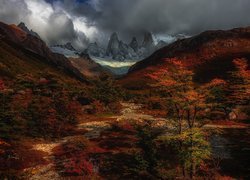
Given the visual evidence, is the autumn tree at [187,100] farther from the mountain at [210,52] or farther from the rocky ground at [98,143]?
the mountain at [210,52]

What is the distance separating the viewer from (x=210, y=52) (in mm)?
170750

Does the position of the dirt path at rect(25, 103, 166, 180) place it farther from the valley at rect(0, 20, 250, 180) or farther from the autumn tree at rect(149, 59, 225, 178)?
the autumn tree at rect(149, 59, 225, 178)

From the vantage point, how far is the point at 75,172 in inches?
1153

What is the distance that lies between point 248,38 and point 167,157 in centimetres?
15606

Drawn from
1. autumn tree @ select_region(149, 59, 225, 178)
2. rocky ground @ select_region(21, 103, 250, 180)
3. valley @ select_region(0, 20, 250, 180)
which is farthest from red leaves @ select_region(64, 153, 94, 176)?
autumn tree @ select_region(149, 59, 225, 178)

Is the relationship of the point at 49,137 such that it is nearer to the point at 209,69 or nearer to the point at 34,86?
the point at 34,86

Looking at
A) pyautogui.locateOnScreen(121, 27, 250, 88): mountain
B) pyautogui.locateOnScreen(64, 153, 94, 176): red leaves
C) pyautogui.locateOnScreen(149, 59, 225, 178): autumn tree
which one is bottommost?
pyautogui.locateOnScreen(64, 153, 94, 176): red leaves

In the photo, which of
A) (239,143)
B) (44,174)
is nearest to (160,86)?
(44,174)

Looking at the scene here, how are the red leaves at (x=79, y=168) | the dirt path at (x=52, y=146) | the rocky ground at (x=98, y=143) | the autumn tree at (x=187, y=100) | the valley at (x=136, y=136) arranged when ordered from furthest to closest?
the rocky ground at (x=98, y=143) → the dirt path at (x=52, y=146) → the red leaves at (x=79, y=168) → the valley at (x=136, y=136) → the autumn tree at (x=187, y=100)

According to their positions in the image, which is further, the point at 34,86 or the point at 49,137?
the point at 34,86

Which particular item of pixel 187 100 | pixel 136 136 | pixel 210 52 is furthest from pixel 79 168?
pixel 210 52

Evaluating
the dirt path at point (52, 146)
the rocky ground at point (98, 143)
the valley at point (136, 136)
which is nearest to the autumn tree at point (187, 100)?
the valley at point (136, 136)

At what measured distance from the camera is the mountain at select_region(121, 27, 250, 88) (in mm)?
148750

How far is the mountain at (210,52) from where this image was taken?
148750mm
